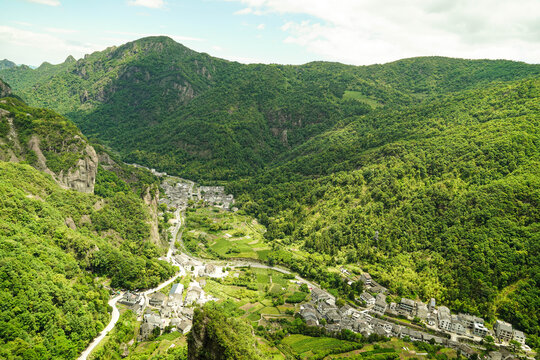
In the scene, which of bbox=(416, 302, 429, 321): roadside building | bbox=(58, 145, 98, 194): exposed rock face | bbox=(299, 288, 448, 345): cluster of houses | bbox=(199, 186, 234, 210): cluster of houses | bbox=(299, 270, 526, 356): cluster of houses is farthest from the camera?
bbox=(199, 186, 234, 210): cluster of houses

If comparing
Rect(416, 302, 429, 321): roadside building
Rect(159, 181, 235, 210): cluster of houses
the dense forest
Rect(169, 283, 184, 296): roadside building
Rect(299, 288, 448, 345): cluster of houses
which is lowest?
Rect(169, 283, 184, 296): roadside building

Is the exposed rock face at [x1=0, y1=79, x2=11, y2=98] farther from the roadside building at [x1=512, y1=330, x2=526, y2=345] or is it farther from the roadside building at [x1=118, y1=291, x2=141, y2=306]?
the roadside building at [x1=512, y1=330, x2=526, y2=345]

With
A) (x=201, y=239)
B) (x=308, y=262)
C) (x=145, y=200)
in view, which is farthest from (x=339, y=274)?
(x=145, y=200)

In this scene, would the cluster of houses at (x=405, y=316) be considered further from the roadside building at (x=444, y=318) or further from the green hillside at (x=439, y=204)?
the green hillside at (x=439, y=204)

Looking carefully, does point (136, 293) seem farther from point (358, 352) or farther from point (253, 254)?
point (358, 352)

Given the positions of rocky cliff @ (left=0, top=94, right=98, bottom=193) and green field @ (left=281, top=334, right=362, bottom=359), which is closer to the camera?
green field @ (left=281, top=334, right=362, bottom=359)

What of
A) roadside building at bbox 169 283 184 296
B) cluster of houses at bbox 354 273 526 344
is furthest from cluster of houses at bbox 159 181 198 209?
cluster of houses at bbox 354 273 526 344

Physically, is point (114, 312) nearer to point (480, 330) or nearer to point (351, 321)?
point (351, 321)

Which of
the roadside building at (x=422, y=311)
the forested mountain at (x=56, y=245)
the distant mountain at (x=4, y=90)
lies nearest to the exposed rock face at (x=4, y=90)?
the distant mountain at (x=4, y=90)
